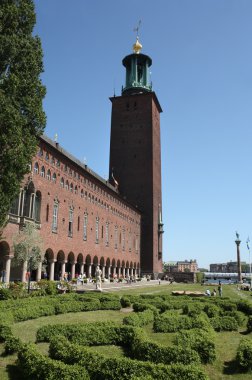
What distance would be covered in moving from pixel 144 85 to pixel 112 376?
7288 cm

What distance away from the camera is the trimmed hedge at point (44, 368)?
6.83 metres

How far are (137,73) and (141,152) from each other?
1688 cm

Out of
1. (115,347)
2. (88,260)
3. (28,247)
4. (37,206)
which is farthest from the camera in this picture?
(88,260)

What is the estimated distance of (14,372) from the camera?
8.16 metres

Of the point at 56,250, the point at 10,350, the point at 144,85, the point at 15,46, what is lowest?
the point at 10,350

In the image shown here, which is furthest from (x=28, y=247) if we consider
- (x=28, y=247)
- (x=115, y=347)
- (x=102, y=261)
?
(x=102, y=261)

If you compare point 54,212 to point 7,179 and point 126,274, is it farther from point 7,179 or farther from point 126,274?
point 126,274

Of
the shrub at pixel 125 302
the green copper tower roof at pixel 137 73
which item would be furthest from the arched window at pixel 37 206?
the green copper tower roof at pixel 137 73

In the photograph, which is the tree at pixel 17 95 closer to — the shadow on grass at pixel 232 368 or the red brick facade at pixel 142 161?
the shadow on grass at pixel 232 368

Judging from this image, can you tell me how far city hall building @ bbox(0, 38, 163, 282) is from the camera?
1341 inches

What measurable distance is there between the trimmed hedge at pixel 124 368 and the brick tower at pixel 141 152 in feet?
202

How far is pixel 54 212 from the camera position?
123 ft

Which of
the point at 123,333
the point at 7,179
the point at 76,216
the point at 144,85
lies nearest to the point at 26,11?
the point at 7,179

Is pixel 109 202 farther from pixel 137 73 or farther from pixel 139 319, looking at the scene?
pixel 139 319
